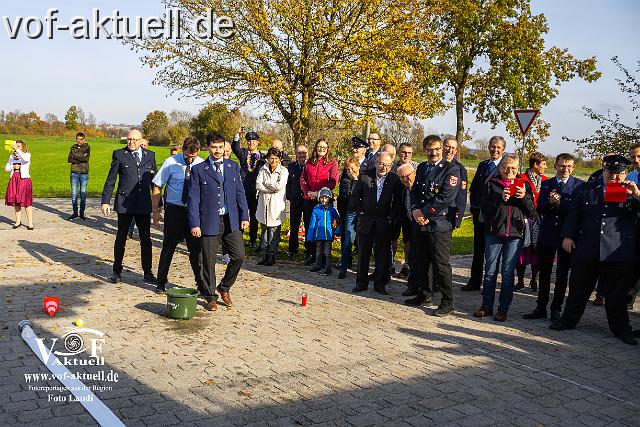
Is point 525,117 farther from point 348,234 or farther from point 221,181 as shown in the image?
point 221,181

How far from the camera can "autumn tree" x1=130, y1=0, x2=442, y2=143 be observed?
14.2 meters

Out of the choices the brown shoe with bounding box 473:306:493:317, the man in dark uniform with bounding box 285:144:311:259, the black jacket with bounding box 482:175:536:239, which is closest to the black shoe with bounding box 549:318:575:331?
the brown shoe with bounding box 473:306:493:317

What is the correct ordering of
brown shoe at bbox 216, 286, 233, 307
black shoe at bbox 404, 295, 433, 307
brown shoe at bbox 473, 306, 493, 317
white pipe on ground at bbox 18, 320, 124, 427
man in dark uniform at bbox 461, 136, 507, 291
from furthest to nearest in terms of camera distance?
man in dark uniform at bbox 461, 136, 507, 291 < black shoe at bbox 404, 295, 433, 307 < brown shoe at bbox 216, 286, 233, 307 < brown shoe at bbox 473, 306, 493, 317 < white pipe on ground at bbox 18, 320, 124, 427

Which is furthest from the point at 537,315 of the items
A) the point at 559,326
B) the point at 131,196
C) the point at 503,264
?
the point at 131,196

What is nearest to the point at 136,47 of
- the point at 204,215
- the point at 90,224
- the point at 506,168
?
the point at 90,224

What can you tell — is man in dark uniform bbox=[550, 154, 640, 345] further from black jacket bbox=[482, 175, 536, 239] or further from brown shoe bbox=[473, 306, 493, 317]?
brown shoe bbox=[473, 306, 493, 317]

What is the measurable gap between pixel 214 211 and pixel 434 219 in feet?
9.84

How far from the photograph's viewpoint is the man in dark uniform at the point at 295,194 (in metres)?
12.0

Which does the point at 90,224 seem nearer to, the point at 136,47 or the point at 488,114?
the point at 136,47

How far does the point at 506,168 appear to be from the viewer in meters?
7.96

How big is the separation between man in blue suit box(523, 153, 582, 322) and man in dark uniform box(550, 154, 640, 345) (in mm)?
524

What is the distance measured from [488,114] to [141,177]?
770 inches

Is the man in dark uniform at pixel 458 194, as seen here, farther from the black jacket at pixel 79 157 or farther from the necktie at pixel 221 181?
the black jacket at pixel 79 157

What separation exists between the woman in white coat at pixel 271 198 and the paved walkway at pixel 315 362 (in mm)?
1638
